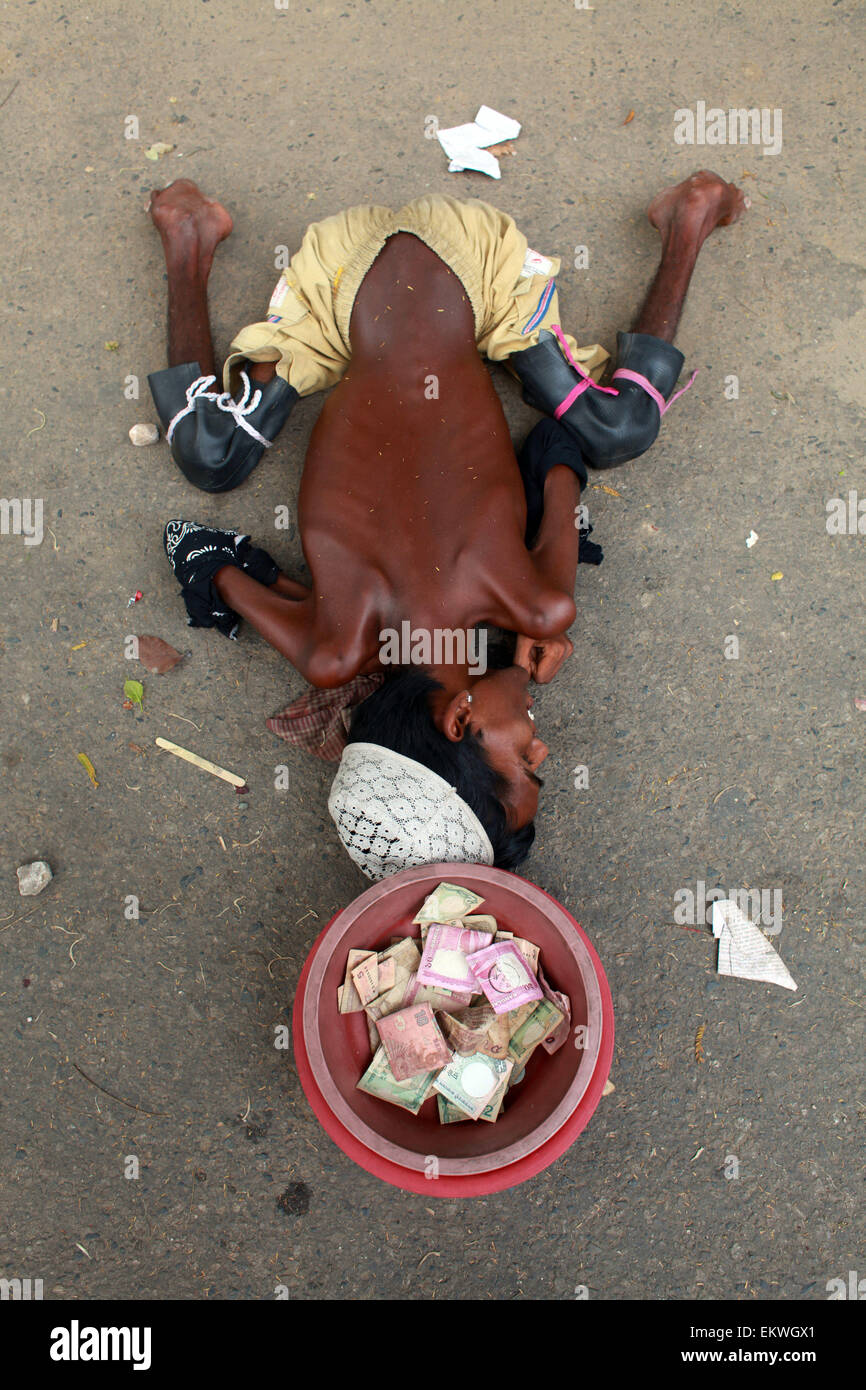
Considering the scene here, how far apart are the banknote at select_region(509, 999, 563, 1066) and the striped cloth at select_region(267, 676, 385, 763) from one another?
37.8 inches

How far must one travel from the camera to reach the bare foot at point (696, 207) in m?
2.95

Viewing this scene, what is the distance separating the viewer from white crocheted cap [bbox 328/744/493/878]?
2.18 meters

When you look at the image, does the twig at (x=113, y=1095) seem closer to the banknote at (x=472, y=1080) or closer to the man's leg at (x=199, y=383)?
the banknote at (x=472, y=1080)

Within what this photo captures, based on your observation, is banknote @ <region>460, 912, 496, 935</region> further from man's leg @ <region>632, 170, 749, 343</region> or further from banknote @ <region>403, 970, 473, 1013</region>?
man's leg @ <region>632, 170, 749, 343</region>

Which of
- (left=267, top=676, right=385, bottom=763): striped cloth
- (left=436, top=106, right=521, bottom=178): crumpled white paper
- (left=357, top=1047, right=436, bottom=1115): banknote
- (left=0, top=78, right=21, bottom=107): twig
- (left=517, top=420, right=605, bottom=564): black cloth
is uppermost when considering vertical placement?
(left=0, top=78, right=21, bottom=107): twig

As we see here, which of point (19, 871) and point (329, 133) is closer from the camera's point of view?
point (19, 871)

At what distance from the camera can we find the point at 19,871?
109 inches

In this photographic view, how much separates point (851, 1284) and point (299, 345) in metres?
3.41

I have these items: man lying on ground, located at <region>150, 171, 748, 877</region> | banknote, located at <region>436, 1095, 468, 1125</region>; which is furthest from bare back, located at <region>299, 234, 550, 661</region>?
banknote, located at <region>436, 1095, 468, 1125</region>

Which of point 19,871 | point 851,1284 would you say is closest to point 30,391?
point 19,871

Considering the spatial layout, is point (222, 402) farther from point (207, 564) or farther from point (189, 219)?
point (189, 219)

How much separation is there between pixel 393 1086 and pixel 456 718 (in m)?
0.97

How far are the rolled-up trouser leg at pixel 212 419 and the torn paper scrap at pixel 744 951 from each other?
216 centimetres
